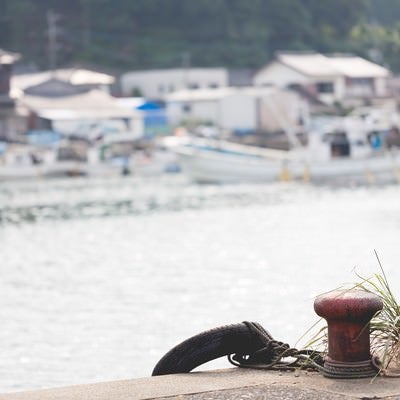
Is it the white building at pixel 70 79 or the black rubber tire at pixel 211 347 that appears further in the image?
the white building at pixel 70 79

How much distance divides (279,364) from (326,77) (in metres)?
59.1

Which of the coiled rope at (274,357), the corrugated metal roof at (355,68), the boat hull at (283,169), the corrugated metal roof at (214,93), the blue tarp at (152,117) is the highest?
the corrugated metal roof at (355,68)

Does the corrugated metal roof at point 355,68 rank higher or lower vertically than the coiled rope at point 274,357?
higher

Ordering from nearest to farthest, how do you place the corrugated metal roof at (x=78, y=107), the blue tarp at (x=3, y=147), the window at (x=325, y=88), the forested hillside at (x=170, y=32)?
the blue tarp at (x=3, y=147), the corrugated metal roof at (x=78, y=107), the window at (x=325, y=88), the forested hillside at (x=170, y=32)

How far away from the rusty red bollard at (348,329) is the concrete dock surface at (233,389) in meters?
0.07

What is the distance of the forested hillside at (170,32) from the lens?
67.9m

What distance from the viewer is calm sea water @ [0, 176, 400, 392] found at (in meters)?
13.2

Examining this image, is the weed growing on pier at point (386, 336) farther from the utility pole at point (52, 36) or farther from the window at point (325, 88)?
the window at point (325, 88)

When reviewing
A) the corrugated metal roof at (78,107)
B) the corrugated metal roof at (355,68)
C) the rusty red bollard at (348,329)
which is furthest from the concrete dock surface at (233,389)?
the corrugated metal roof at (355,68)

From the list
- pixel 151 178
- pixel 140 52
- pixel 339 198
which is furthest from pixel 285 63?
pixel 339 198

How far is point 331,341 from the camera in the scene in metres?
5.53

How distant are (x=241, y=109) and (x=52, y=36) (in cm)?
1282

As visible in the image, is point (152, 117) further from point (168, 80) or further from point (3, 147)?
point (3, 147)

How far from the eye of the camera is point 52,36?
6512 cm
